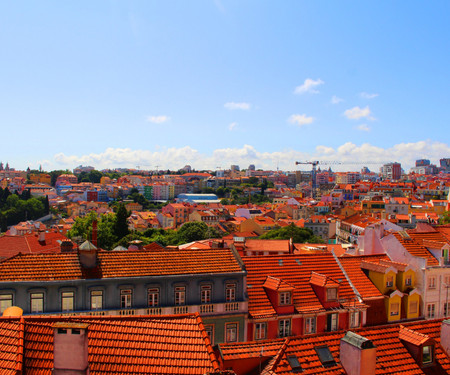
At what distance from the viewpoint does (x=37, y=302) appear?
18.7m

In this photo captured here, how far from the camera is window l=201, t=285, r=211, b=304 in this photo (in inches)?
830

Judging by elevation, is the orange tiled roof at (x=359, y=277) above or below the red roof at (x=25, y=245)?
above

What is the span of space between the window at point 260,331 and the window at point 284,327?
2.60 feet

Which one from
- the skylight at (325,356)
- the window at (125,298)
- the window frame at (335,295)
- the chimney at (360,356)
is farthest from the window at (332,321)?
the window at (125,298)

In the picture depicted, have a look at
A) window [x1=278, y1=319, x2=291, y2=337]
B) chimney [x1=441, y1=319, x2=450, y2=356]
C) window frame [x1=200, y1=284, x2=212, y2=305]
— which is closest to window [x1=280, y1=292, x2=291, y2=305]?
window [x1=278, y1=319, x2=291, y2=337]

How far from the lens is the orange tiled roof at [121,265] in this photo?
18891mm

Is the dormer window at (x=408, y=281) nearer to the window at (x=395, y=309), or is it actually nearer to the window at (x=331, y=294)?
the window at (x=395, y=309)

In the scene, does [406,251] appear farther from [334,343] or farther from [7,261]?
[7,261]

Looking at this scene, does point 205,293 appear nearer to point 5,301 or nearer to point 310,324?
point 310,324

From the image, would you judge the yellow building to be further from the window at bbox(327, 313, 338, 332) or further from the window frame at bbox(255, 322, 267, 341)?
the window frame at bbox(255, 322, 267, 341)

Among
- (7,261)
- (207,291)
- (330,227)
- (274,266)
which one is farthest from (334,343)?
(330,227)

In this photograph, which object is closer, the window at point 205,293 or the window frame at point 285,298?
the window at point 205,293

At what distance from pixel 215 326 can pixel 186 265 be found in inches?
130

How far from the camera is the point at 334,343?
1505 cm
